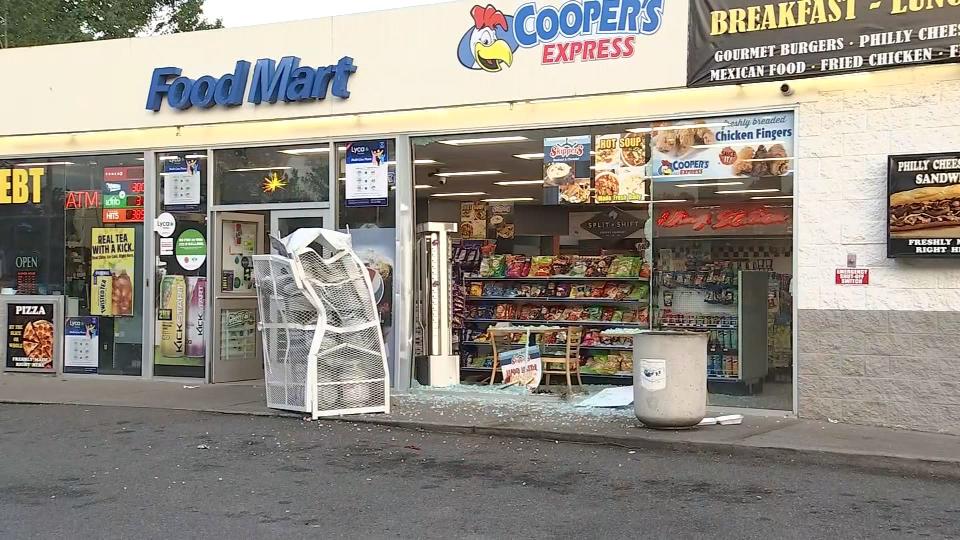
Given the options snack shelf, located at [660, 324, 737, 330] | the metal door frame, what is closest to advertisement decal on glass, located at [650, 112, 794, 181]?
snack shelf, located at [660, 324, 737, 330]

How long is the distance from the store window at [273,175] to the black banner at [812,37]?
5.25 metres

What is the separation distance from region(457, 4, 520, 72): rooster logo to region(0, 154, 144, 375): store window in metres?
5.45

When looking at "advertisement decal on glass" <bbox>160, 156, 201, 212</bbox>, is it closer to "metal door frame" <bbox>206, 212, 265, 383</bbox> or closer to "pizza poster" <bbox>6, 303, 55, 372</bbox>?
"metal door frame" <bbox>206, 212, 265, 383</bbox>

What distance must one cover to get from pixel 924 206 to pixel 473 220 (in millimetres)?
8003

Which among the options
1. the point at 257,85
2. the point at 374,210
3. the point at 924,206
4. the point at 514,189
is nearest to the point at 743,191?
the point at 924,206

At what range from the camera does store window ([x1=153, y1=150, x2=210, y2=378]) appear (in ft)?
47.8

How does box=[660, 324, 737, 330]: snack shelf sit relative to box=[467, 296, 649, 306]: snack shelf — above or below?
below

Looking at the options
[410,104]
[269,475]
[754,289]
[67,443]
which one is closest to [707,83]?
[754,289]

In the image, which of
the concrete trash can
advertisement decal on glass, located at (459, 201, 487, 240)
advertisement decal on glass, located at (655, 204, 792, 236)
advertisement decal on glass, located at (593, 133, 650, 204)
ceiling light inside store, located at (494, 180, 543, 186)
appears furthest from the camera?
advertisement decal on glass, located at (459, 201, 487, 240)

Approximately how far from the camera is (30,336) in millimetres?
15414

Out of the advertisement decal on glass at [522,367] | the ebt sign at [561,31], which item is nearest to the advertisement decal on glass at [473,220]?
the advertisement decal on glass at [522,367]

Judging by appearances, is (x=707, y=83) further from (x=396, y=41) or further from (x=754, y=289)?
(x=396, y=41)

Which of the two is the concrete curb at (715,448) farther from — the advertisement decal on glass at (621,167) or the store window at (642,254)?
the advertisement decal on glass at (621,167)

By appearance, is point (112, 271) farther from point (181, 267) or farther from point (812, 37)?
point (812, 37)
